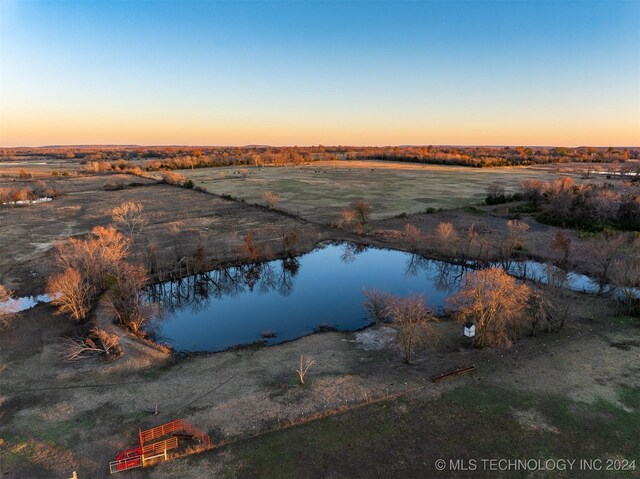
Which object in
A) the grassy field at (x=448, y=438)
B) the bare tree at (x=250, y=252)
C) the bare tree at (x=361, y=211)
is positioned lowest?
the grassy field at (x=448, y=438)

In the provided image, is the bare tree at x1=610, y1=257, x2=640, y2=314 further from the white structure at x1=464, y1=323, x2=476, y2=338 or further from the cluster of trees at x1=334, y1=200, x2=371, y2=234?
the cluster of trees at x1=334, y1=200, x2=371, y2=234

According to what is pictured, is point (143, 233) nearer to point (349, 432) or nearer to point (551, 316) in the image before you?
point (349, 432)

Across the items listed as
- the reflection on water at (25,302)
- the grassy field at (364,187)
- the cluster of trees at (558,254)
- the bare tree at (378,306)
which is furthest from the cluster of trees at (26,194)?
the bare tree at (378,306)

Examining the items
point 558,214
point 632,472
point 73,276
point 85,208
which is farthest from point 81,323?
point 558,214

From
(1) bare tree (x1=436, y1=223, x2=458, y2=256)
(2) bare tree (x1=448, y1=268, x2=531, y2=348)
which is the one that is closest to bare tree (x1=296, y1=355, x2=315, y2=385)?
(2) bare tree (x1=448, y1=268, x2=531, y2=348)

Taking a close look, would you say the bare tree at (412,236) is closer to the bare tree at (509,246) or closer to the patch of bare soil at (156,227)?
the bare tree at (509,246)

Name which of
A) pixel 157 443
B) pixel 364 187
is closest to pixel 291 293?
pixel 157 443

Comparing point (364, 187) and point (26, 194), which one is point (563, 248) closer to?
point (364, 187)
